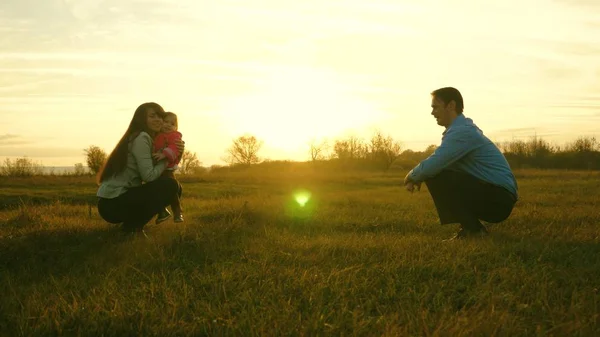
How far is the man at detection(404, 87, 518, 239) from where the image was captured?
20.1 ft

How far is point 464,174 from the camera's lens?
619 centimetres

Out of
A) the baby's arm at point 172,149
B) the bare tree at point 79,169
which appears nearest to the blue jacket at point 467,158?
the baby's arm at point 172,149

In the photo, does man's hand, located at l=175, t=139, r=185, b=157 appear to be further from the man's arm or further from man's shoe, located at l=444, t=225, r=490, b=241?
man's shoe, located at l=444, t=225, r=490, b=241

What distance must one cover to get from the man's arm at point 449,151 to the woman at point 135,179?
136 inches

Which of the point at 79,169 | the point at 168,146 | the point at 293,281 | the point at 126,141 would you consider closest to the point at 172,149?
→ the point at 168,146

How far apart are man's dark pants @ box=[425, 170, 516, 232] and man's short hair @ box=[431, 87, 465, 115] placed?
93 cm

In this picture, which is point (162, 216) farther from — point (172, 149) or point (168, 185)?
point (172, 149)

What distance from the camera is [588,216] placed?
8.33 meters

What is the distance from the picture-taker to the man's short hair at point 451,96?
643 centimetres

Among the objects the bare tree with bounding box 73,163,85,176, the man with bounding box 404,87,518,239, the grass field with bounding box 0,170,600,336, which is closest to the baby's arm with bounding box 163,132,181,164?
the grass field with bounding box 0,170,600,336

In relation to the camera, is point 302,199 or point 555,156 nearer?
point 302,199

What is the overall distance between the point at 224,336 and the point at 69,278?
222 centimetres

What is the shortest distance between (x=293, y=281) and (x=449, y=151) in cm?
286

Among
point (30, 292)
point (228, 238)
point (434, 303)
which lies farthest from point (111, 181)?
point (434, 303)
